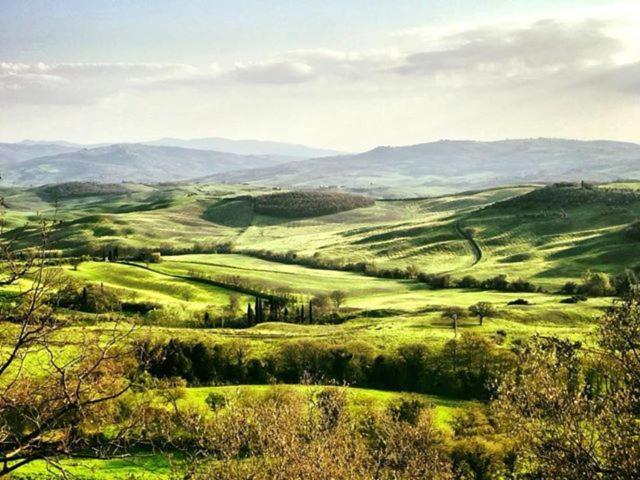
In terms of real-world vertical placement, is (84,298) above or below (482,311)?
above

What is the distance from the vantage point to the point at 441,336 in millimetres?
106938

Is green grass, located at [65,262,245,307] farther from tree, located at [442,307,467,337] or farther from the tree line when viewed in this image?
tree, located at [442,307,467,337]

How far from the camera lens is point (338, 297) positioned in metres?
161

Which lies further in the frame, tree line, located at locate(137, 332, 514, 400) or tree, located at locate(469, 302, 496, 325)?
tree, located at locate(469, 302, 496, 325)

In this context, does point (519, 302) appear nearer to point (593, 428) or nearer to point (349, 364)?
point (349, 364)

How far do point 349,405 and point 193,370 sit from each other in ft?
100

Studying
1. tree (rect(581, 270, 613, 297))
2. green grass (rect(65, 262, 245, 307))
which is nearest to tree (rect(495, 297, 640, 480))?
green grass (rect(65, 262, 245, 307))

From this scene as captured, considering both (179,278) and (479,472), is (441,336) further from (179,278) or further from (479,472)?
(179,278)

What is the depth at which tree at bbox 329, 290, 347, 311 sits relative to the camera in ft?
513

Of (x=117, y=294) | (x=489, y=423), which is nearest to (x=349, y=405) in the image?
(x=489, y=423)

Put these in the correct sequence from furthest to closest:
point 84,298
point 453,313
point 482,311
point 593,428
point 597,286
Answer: point 597,286, point 84,298, point 453,313, point 482,311, point 593,428

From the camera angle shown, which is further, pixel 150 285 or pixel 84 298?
pixel 150 285

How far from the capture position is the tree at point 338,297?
156 m

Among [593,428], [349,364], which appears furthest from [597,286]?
[593,428]
